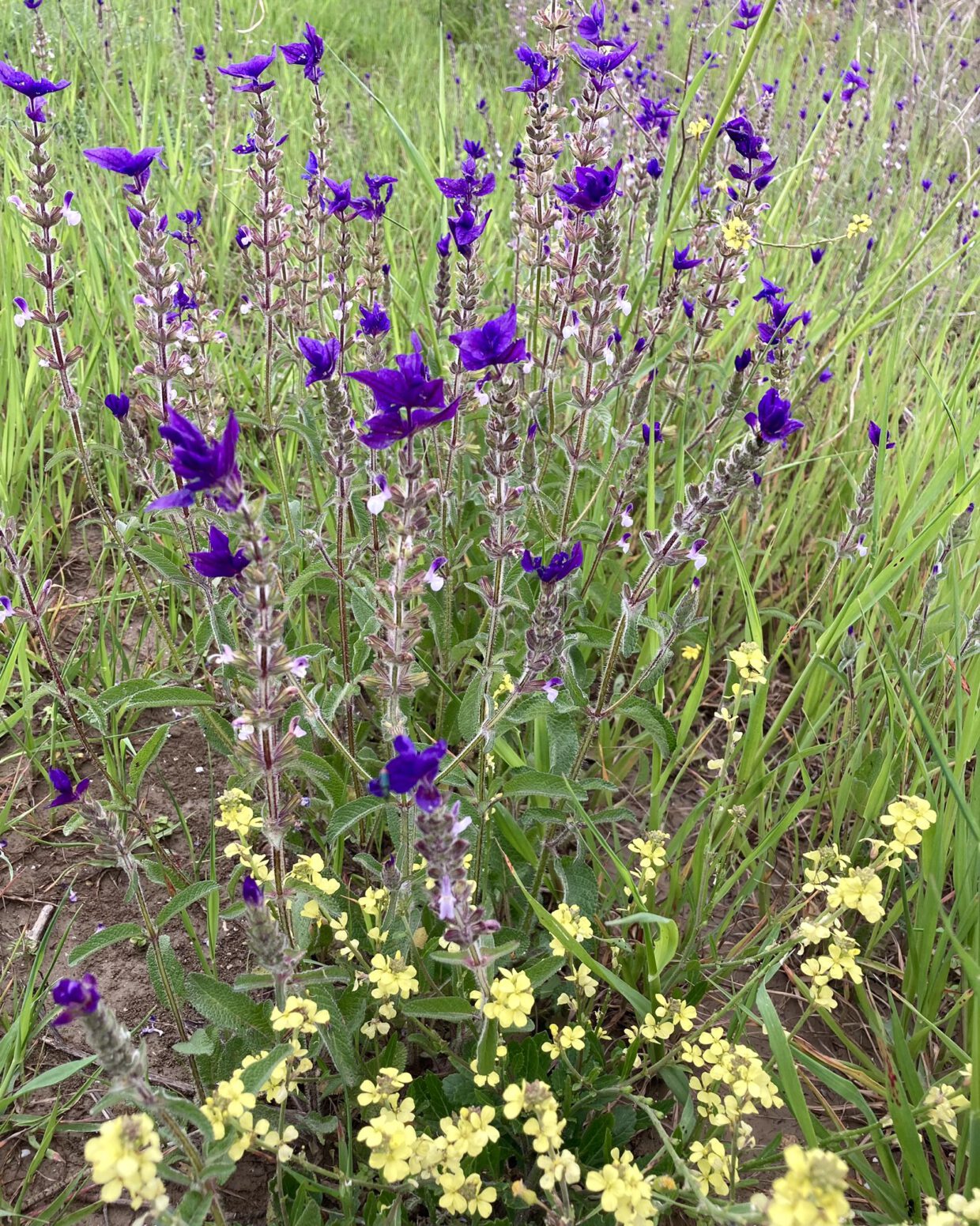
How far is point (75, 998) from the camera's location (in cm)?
110

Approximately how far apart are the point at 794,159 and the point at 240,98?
4124 millimetres

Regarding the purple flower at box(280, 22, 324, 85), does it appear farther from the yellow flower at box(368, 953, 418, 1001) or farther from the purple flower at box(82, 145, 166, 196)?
the yellow flower at box(368, 953, 418, 1001)

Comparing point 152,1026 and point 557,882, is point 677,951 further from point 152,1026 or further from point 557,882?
point 152,1026


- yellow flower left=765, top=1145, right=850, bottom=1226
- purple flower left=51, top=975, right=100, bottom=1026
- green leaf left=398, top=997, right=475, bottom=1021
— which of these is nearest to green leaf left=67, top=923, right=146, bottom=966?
green leaf left=398, top=997, right=475, bottom=1021

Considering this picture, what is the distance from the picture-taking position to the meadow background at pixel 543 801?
1.76 m

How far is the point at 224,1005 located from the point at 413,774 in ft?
2.90

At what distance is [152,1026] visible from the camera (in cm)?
208

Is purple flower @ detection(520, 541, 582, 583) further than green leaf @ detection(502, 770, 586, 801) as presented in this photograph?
No

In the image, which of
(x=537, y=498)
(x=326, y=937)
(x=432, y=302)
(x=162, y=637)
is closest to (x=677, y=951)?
(x=326, y=937)

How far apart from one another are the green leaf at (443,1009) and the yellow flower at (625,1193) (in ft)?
1.32

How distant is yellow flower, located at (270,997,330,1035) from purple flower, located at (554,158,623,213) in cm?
203

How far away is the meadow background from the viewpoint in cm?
176

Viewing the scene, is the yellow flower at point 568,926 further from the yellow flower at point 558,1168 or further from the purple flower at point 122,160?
the purple flower at point 122,160

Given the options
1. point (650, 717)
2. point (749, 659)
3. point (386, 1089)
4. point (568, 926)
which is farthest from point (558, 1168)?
point (749, 659)
